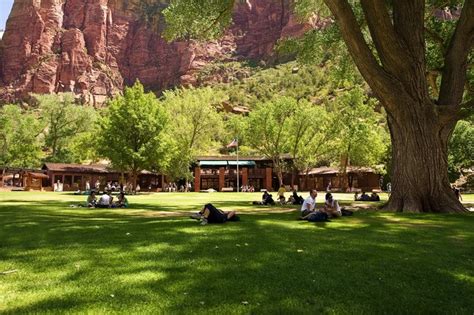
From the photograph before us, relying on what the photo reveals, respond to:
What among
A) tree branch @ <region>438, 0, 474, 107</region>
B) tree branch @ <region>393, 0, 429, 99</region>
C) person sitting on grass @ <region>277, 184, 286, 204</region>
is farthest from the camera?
person sitting on grass @ <region>277, 184, 286, 204</region>

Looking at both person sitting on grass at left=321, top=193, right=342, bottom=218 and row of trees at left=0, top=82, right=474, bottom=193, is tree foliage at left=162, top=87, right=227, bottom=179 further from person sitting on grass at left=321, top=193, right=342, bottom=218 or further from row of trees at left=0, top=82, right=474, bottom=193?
person sitting on grass at left=321, top=193, right=342, bottom=218

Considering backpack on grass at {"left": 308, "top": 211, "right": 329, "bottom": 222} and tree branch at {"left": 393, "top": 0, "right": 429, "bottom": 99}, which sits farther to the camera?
tree branch at {"left": 393, "top": 0, "right": 429, "bottom": 99}

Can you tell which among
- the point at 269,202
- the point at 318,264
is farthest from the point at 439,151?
the point at 318,264

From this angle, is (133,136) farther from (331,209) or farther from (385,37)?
(385,37)

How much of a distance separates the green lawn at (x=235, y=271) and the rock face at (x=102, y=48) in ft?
464

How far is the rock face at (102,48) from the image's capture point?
14312cm

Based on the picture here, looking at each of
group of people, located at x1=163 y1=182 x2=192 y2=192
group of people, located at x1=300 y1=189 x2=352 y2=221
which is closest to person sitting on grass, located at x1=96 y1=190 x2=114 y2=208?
group of people, located at x1=300 y1=189 x2=352 y2=221

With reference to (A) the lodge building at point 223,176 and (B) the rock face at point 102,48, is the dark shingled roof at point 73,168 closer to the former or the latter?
(A) the lodge building at point 223,176

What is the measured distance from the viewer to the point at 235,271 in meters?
6.16

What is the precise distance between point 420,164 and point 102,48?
15890cm

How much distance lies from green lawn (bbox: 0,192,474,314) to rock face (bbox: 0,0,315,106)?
5564 inches

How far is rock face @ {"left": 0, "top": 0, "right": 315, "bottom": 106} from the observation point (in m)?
143

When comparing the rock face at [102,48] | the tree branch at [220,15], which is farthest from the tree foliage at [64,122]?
the rock face at [102,48]

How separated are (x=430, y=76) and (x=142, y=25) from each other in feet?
547
